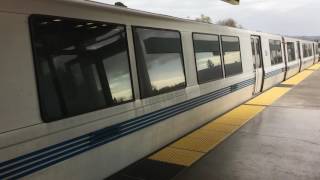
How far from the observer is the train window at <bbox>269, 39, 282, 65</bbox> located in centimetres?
1443

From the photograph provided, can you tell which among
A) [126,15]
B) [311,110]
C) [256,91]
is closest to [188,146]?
[126,15]

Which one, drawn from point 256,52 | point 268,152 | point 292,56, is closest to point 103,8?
point 268,152

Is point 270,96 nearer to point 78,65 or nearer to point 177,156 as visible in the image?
point 177,156

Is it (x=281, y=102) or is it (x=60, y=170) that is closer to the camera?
(x=60, y=170)

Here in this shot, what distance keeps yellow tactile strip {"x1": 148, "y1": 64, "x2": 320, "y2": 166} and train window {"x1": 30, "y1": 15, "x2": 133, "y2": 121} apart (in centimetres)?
128

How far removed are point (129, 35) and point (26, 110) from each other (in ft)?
6.91

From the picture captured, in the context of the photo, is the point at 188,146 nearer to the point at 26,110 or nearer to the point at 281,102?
the point at 26,110

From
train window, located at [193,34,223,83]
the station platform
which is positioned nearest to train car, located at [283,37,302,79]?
the station platform

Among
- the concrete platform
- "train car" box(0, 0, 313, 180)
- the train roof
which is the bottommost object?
the concrete platform

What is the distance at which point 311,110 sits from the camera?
960 cm

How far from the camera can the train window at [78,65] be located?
3.80 metres

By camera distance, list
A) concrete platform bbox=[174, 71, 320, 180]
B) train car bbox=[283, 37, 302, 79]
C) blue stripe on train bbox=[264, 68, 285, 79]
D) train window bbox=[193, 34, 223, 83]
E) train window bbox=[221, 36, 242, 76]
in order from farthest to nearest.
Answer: train car bbox=[283, 37, 302, 79] → blue stripe on train bbox=[264, 68, 285, 79] → train window bbox=[221, 36, 242, 76] → train window bbox=[193, 34, 223, 83] → concrete platform bbox=[174, 71, 320, 180]

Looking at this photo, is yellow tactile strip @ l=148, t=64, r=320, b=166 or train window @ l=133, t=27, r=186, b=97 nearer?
train window @ l=133, t=27, r=186, b=97

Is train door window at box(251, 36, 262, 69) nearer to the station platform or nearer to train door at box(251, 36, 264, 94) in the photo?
train door at box(251, 36, 264, 94)
